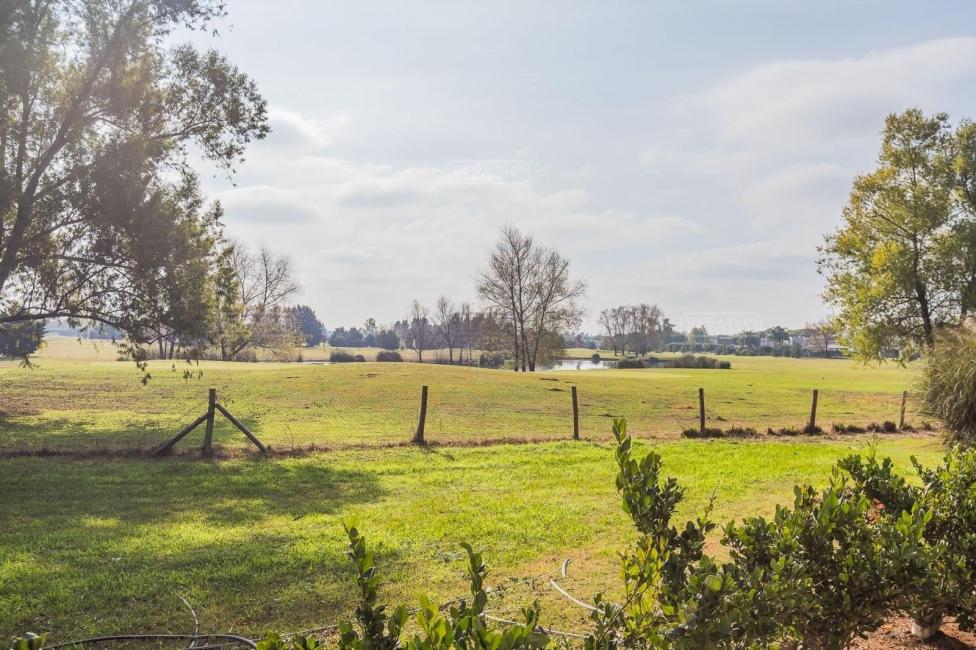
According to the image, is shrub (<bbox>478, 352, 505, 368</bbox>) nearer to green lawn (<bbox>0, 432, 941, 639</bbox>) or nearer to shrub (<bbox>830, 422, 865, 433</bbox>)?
shrub (<bbox>830, 422, 865, 433</bbox>)

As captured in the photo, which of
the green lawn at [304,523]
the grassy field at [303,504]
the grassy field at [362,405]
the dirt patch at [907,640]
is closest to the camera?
the dirt patch at [907,640]

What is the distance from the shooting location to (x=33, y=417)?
73.5 ft

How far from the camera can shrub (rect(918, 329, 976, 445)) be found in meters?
14.2

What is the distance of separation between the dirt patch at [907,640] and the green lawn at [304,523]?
2461mm

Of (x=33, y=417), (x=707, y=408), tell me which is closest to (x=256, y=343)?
(x=33, y=417)

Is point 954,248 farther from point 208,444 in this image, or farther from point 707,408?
point 208,444

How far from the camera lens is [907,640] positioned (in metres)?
4.97

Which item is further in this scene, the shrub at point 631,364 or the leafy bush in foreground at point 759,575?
the shrub at point 631,364

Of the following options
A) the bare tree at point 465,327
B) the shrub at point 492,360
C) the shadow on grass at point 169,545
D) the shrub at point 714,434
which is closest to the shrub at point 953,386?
the shrub at point 714,434

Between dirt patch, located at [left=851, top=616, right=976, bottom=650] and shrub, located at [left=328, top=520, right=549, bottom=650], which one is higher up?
shrub, located at [left=328, top=520, right=549, bottom=650]

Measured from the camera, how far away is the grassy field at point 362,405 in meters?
20.3

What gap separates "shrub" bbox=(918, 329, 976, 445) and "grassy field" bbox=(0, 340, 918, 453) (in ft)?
4.79

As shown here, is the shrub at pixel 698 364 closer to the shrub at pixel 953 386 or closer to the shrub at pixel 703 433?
the shrub at pixel 703 433

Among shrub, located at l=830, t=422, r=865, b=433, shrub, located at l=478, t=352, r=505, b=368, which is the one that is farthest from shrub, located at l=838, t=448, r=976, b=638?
shrub, located at l=478, t=352, r=505, b=368
